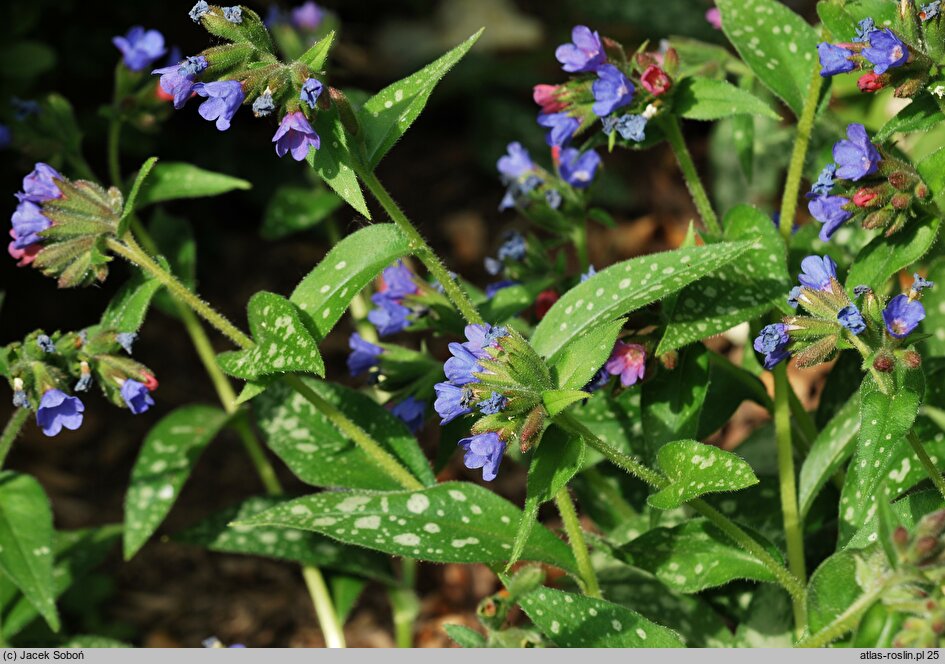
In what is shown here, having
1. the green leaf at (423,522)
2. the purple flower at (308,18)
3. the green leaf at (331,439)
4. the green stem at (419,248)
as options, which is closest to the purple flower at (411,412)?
the green leaf at (331,439)

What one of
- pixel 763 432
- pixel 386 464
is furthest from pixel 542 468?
pixel 763 432

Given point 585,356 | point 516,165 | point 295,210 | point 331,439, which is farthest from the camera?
point 295,210

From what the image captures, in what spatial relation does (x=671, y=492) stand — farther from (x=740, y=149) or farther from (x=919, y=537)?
(x=740, y=149)

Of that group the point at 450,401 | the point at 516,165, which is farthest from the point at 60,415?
the point at 516,165

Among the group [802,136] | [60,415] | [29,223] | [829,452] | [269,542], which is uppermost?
[802,136]

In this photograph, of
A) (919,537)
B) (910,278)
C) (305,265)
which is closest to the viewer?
(919,537)

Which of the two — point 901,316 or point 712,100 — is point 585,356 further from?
point 712,100

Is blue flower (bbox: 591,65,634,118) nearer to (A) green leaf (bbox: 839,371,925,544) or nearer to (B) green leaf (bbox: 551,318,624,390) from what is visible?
(B) green leaf (bbox: 551,318,624,390)
